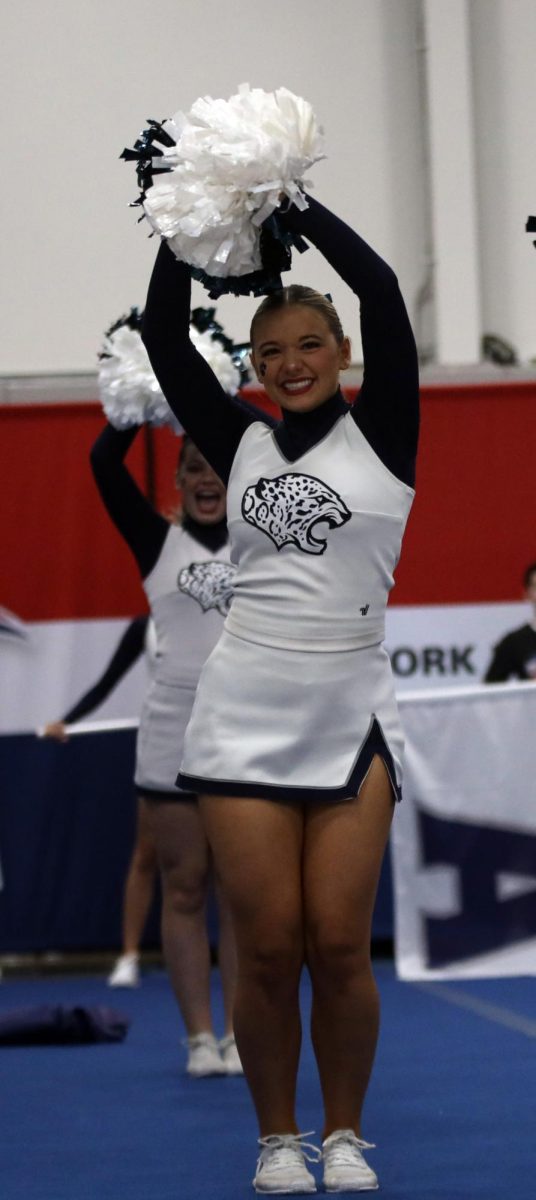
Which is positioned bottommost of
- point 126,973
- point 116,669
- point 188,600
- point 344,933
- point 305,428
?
point 126,973

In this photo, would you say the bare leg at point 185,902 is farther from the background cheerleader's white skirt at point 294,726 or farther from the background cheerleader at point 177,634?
the background cheerleader's white skirt at point 294,726

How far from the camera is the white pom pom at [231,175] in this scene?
2898mm

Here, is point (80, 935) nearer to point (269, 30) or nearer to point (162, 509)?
point (162, 509)

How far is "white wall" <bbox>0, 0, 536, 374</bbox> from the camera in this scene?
27.2ft

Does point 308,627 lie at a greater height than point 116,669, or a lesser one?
greater

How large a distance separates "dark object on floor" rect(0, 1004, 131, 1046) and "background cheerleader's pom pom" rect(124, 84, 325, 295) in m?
2.80

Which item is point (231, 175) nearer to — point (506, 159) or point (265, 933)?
point (265, 933)

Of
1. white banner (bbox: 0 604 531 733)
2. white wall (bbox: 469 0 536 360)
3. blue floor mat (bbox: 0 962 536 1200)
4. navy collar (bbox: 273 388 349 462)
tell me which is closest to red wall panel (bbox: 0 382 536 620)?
white banner (bbox: 0 604 531 733)

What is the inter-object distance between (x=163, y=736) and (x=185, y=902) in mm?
430

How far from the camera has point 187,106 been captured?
8312mm

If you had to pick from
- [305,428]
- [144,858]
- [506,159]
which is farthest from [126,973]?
[506,159]

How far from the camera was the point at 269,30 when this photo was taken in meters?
8.46

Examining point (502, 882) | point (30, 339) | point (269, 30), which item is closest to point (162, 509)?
point (30, 339)

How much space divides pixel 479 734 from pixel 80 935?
2032mm
